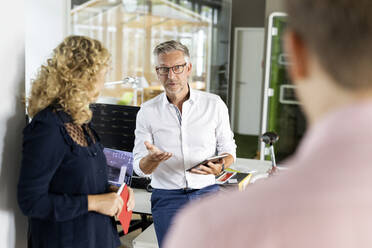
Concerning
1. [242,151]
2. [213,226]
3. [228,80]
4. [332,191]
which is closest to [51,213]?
[213,226]

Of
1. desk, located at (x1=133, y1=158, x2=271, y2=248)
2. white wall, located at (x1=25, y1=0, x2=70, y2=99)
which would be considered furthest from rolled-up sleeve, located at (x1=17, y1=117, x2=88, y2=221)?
desk, located at (x1=133, y1=158, x2=271, y2=248)

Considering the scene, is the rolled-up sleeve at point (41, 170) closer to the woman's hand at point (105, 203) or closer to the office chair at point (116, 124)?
the woman's hand at point (105, 203)

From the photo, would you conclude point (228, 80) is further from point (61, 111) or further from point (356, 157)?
point (356, 157)

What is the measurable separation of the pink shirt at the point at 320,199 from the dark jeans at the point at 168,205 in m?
2.00

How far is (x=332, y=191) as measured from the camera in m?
0.47

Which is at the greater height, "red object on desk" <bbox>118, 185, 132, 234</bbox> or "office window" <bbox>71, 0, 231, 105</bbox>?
"office window" <bbox>71, 0, 231, 105</bbox>

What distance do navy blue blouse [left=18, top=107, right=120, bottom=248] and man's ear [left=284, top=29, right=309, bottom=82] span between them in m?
1.09

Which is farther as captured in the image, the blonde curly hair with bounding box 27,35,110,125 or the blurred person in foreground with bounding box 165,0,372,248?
the blonde curly hair with bounding box 27,35,110,125

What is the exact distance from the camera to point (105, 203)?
169cm

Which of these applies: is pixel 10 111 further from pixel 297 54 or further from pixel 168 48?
pixel 297 54

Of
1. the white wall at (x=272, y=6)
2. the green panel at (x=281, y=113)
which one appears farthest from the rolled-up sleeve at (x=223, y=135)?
the white wall at (x=272, y=6)

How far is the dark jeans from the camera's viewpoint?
249 centimetres

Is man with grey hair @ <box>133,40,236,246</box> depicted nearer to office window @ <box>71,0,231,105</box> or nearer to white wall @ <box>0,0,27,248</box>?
white wall @ <box>0,0,27,248</box>

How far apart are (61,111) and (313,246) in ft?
4.05
